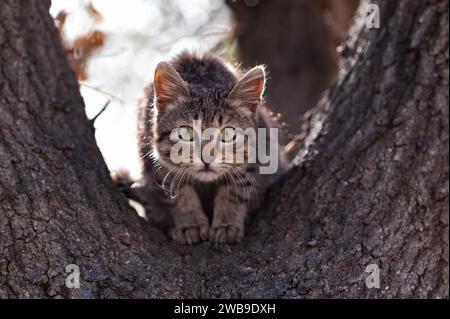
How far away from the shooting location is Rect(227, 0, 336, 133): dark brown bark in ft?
18.6

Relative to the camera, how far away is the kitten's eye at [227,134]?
11.9ft

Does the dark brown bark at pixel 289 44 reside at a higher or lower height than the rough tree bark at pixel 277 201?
higher

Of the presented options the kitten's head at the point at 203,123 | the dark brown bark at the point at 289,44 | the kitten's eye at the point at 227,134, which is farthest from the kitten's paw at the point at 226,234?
the dark brown bark at the point at 289,44

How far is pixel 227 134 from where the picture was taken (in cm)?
365

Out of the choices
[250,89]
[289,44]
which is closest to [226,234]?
[250,89]

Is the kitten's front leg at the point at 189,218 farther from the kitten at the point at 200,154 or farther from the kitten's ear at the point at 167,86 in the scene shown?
Answer: the kitten's ear at the point at 167,86

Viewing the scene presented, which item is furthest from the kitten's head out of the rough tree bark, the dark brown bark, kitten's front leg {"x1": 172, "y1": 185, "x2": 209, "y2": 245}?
the dark brown bark

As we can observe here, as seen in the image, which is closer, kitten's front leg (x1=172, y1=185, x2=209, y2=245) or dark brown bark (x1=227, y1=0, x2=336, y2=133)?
kitten's front leg (x1=172, y1=185, x2=209, y2=245)

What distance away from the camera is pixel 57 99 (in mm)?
3402

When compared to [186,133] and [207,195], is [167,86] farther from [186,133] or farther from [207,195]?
[207,195]

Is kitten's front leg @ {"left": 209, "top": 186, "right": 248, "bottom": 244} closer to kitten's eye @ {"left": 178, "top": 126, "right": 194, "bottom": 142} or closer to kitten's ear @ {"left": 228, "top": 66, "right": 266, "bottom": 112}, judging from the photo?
kitten's eye @ {"left": 178, "top": 126, "right": 194, "bottom": 142}

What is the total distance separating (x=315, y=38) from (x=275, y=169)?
205 cm
